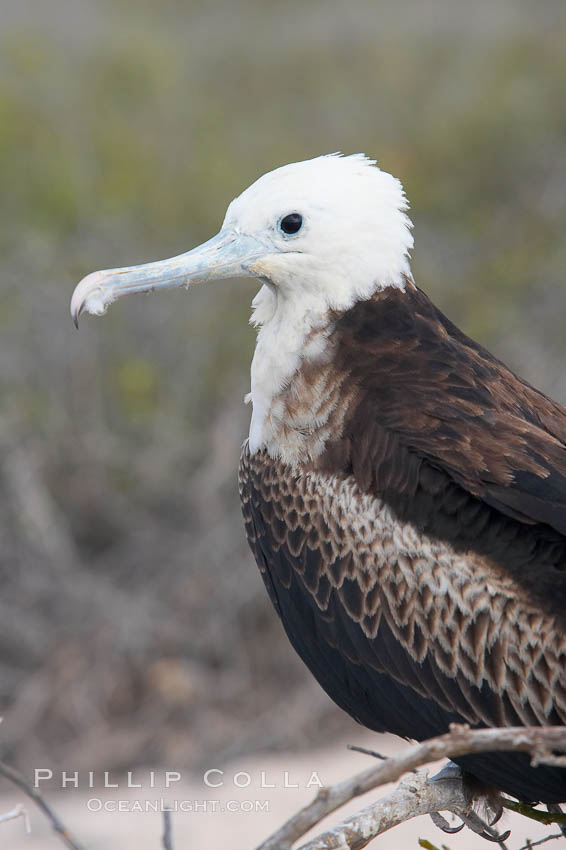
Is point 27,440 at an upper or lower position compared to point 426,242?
lower

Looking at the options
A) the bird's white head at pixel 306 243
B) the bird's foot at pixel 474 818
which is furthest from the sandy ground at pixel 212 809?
the bird's white head at pixel 306 243

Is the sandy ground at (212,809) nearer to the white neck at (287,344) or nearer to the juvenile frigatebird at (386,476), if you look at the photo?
the juvenile frigatebird at (386,476)

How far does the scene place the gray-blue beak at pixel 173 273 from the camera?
287 centimetres

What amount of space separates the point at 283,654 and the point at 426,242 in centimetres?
400

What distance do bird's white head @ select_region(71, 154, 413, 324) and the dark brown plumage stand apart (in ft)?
0.29

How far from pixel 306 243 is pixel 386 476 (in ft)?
2.04

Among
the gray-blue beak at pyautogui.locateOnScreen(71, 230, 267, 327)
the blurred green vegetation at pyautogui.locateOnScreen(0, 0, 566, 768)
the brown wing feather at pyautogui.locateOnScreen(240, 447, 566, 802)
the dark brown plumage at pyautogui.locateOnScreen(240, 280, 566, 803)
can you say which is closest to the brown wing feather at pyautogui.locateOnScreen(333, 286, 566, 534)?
the dark brown plumage at pyautogui.locateOnScreen(240, 280, 566, 803)

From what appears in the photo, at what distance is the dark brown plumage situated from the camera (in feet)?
8.97

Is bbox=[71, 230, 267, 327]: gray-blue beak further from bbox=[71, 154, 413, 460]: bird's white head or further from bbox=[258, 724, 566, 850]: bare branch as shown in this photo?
bbox=[258, 724, 566, 850]: bare branch

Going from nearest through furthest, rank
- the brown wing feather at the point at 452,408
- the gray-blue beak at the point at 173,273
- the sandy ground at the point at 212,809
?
the brown wing feather at the point at 452,408, the gray-blue beak at the point at 173,273, the sandy ground at the point at 212,809

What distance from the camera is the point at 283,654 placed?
6.92 meters

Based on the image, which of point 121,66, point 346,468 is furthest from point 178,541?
point 121,66

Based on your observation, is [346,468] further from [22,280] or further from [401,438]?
[22,280]

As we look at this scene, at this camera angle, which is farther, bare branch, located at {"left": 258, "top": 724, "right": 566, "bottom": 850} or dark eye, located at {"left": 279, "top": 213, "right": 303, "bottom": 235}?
dark eye, located at {"left": 279, "top": 213, "right": 303, "bottom": 235}
